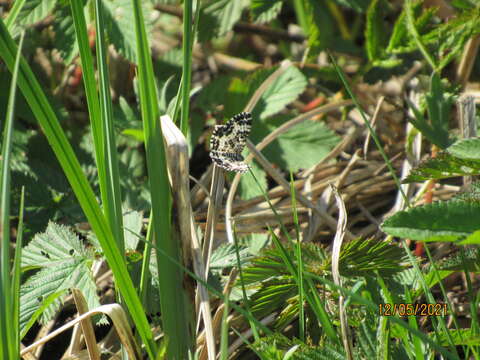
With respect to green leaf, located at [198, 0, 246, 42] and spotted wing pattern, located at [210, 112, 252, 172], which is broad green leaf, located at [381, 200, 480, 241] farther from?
green leaf, located at [198, 0, 246, 42]

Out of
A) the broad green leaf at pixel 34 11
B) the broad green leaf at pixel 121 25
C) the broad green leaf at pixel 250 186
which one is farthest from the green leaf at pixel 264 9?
the broad green leaf at pixel 34 11

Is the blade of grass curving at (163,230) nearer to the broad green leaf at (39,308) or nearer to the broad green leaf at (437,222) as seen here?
the broad green leaf at (39,308)

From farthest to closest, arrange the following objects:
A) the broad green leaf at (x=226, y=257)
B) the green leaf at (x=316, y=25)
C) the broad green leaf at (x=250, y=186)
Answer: the green leaf at (x=316, y=25)
the broad green leaf at (x=250, y=186)
the broad green leaf at (x=226, y=257)

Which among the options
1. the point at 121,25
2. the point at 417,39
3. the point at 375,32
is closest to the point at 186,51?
the point at 121,25

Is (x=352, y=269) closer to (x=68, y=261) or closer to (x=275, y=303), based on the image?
(x=275, y=303)

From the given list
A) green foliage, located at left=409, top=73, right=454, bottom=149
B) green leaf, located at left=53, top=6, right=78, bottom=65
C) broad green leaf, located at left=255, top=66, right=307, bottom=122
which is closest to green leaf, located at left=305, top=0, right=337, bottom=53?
broad green leaf, located at left=255, top=66, right=307, bottom=122
